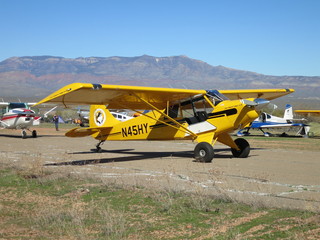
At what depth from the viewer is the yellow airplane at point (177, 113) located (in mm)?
14938

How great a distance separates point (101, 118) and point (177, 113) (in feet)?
12.7

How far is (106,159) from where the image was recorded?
54.9 ft

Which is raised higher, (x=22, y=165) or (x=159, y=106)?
(x=159, y=106)

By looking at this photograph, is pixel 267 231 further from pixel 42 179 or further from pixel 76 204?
pixel 42 179

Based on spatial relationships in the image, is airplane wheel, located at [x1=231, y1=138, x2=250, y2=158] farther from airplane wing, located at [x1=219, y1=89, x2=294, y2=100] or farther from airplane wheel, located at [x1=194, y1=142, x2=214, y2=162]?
airplane wing, located at [x1=219, y1=89, x2=294, y2=100]

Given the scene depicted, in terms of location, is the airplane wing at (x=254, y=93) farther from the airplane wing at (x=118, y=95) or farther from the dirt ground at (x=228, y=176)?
the dirt ground at (x=228, y=176)

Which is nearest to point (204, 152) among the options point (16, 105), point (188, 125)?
point (188, 125)

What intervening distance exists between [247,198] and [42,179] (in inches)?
208

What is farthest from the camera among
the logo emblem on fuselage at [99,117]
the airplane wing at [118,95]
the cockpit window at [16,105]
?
the cockpit window at [16,105]

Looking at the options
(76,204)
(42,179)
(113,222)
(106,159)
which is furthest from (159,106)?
(113,222)

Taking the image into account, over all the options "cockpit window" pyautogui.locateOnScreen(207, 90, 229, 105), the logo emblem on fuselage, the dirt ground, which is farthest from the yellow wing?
the dirt ground

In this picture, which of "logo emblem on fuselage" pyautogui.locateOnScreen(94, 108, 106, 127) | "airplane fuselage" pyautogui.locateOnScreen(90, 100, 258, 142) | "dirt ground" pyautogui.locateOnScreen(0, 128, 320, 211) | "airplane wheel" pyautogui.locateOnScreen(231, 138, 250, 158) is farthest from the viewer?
"logo emblem on fuselage" pyautogui.locateOnScreen(94, 108, 106, 127)

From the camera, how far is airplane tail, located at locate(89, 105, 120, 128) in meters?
19.2

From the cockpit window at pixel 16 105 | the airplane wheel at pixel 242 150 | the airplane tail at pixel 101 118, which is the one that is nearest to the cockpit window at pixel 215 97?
the airplane wheel at pixel 242 150
